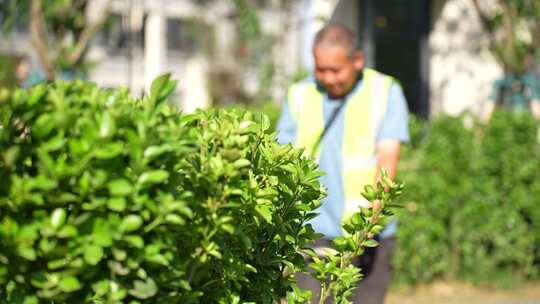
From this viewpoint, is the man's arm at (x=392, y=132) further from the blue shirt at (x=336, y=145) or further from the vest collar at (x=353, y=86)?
the vest collar at (x=353, y=86)

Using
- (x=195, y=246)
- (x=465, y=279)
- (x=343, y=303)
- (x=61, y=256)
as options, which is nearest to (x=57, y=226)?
(x=61, y=256)

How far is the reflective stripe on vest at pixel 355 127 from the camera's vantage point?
15.4 feet

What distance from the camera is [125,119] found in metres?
1.76

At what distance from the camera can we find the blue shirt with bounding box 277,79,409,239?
4680 millimetres

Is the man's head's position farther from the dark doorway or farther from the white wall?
the white wall

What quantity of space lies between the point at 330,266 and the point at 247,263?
13.4 inches

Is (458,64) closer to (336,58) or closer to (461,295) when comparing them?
(461,295)

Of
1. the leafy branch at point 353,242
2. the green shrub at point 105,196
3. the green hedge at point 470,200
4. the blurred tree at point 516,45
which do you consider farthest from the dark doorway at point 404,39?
the green shrub at point 105,196

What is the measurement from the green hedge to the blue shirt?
3.58m

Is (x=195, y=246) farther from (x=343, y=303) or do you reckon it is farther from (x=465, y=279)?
(x=465, y=279)

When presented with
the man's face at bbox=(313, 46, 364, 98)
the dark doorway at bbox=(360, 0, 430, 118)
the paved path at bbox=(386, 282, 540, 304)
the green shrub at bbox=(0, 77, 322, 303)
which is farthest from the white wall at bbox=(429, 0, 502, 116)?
the green shrub at bbox=(0, 77, 322, 303)

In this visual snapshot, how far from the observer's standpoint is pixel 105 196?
68.4 inches

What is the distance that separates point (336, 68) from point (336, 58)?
0.17 feet

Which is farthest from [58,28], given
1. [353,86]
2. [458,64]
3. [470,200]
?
[458,64]
